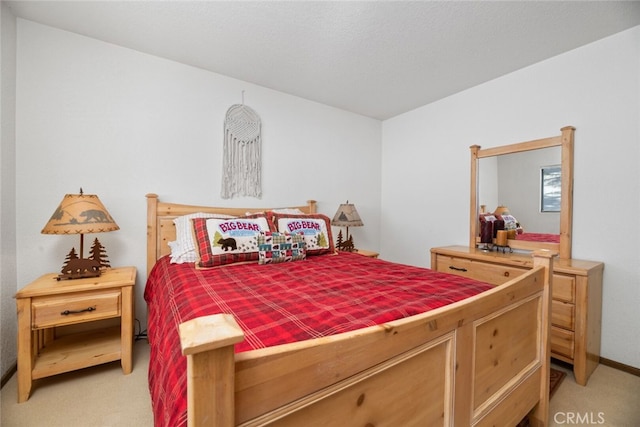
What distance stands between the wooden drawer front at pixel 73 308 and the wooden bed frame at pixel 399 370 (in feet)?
5.57

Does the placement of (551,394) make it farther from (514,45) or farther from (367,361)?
(514,45)

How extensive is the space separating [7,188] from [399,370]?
253 cm

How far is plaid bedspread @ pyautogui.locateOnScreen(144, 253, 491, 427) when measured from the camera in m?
0.86

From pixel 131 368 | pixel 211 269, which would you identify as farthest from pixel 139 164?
pixel 131 368

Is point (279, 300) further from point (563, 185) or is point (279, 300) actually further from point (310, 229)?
point (563, 185)

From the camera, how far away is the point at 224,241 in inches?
75.0

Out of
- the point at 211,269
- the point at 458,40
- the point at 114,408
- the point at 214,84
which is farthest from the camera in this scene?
the point at 214,84

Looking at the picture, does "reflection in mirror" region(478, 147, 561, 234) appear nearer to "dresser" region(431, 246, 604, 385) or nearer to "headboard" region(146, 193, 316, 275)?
"dresser" region(431, 246, 604, 385)

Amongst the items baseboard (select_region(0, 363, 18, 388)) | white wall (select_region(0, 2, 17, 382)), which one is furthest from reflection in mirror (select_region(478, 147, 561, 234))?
baseboard (select_region(0, 363, 18, 388))

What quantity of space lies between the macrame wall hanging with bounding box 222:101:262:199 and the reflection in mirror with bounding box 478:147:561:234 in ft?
7.45

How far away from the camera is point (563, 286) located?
6.16ft

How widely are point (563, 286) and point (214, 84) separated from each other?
127 inches

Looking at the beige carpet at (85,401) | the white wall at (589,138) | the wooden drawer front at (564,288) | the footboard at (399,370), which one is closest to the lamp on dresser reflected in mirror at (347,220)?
the white wall at (589,138)

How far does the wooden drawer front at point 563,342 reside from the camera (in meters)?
1.85
